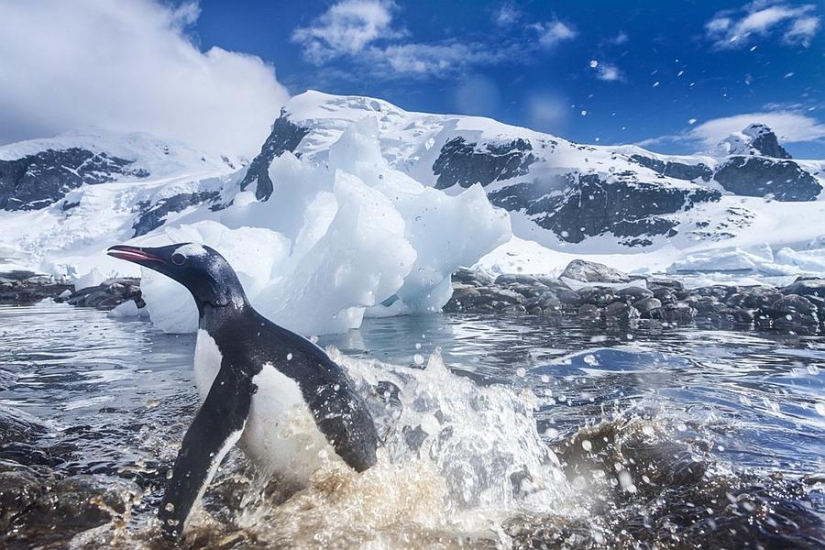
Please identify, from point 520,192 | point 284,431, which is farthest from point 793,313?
point 520,192

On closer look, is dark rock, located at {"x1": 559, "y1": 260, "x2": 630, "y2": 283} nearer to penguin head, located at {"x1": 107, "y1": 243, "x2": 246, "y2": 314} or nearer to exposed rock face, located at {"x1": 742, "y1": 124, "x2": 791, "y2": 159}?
penguin head, located at {"x1": 107, "y1": 243, "x2": 246, "y2": 314}

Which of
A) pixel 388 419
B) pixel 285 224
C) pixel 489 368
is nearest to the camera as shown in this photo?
pixel 388 419

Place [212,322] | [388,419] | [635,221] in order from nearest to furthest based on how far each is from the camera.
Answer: [212,322] → [388,419] → [635,221]

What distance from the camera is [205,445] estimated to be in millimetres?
2262

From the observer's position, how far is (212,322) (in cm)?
266

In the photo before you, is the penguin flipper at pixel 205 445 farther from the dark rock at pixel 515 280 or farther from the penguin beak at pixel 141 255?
the dark rock at pixel 515 280

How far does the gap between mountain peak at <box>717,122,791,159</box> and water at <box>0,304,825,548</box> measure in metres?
140

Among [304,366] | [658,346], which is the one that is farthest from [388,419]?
[658,346]

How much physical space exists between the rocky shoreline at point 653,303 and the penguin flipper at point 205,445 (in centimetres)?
1049

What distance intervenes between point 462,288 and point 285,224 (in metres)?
6.03

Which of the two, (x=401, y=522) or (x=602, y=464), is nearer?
(x=401, y=522)

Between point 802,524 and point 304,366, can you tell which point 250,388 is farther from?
point 802,524

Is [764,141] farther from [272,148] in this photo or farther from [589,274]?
[589,274]

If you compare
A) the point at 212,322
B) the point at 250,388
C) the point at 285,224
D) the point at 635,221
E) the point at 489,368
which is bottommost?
the point at 489,368
